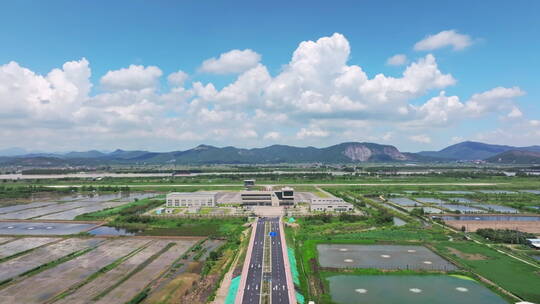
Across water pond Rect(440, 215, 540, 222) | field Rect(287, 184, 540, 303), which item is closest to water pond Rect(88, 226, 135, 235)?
field Rect(287, 184, 540, 303)

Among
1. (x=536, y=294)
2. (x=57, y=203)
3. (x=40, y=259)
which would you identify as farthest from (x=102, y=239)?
(x=536, y=294)

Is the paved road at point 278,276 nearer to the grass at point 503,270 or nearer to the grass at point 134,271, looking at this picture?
the grass at point 134,271

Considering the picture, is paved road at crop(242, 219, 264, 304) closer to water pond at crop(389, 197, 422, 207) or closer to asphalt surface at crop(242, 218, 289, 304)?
asphalt surface at crop(242, 218, 289, 304)

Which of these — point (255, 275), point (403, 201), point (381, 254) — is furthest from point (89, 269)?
point (403, 201)

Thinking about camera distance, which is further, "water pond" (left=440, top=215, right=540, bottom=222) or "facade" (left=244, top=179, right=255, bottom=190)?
"facade" (left=244, top=179, right=255, bottom=190)

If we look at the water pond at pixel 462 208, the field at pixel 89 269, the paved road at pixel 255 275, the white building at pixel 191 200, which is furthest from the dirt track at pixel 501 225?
the white building at pixel 191 200

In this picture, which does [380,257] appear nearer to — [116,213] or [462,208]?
[462,208]
